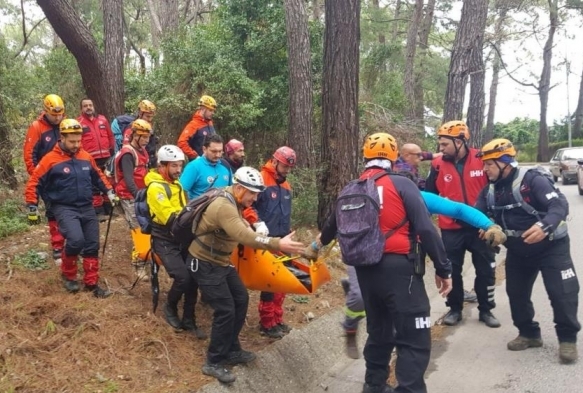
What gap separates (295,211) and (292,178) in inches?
24.2

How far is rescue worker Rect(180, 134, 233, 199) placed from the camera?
248 inches

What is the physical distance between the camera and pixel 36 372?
4.46 meters

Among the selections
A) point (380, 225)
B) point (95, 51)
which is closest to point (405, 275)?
point (380, 225)

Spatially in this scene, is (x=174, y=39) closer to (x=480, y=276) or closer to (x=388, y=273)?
(x=480, y=276)

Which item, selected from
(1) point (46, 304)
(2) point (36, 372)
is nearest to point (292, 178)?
(1) point (46, 304)

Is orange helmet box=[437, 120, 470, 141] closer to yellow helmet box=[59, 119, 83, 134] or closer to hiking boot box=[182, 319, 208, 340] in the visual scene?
hiking boot box=[182, 319, 208, 340]

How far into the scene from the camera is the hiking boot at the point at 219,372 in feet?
15.5

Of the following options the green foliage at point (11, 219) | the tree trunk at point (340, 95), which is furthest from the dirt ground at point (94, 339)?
the tree trunk at point (340, 95)

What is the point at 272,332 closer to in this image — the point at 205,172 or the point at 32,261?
the point at 205,172

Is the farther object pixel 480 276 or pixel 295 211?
pixel 295 211

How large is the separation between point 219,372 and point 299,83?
299 inches

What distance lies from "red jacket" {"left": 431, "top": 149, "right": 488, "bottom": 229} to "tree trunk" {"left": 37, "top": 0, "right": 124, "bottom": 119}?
6.72m

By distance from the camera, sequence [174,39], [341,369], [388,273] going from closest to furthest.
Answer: [388,273]
[341,369]
[174,39]

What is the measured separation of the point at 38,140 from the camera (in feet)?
24.1
